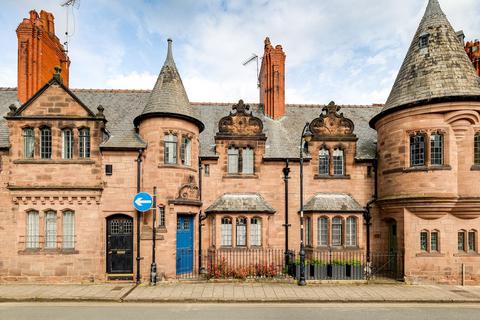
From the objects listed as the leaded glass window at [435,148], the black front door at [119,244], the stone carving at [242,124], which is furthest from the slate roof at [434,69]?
the black front door at [119,244]

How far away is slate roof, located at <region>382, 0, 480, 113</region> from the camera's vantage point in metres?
17.0

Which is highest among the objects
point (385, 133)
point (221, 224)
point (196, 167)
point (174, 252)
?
point (385, 133)

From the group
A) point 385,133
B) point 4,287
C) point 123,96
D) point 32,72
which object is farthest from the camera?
point 123,96

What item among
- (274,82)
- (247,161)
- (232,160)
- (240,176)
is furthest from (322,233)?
(274,82)

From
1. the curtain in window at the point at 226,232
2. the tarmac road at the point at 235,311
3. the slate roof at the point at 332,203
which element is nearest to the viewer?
the tarmac road at the point at 235,311

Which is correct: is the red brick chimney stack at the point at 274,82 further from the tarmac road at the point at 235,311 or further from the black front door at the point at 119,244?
the tarmac road at the point at 235,311

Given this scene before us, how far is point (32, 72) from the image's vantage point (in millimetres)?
21422

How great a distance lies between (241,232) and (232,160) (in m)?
4.50

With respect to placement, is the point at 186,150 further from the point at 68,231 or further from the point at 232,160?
the point at 68,231

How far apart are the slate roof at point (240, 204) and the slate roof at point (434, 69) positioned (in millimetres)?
9080

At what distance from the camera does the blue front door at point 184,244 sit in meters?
18.3

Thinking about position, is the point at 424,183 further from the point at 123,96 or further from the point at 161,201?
the point at 123,96

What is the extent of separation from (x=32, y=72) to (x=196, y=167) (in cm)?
1270

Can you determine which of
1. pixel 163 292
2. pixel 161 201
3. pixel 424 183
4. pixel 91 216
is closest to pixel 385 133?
pixel 424 183
